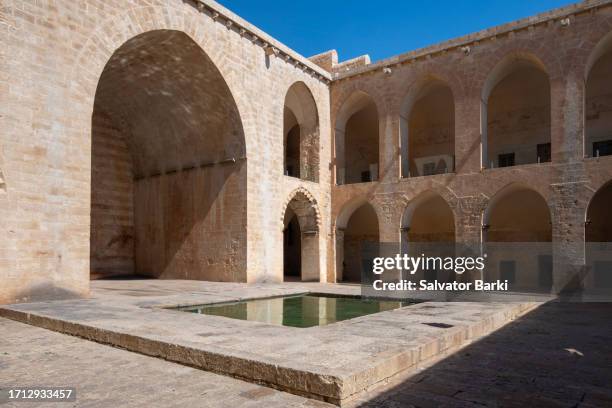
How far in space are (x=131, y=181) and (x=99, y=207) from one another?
1.46 metres

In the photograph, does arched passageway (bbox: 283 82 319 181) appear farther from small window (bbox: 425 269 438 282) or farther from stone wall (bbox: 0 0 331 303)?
small window (bbox: 425 269 438 282)

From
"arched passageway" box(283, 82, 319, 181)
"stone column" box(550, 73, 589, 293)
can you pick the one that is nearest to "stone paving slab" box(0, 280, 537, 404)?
"stone column" box(550, 73, 589, 293)

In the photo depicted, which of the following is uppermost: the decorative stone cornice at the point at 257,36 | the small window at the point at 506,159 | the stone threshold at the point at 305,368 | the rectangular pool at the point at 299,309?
the decorative stone cornice at the point at 257,36

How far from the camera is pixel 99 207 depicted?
16.2 m

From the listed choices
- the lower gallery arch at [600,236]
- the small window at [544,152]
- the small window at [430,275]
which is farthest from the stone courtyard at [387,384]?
the small window at [430,275]

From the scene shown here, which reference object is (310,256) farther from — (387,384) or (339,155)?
(387,384)

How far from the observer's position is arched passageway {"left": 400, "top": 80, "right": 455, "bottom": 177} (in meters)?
17.6

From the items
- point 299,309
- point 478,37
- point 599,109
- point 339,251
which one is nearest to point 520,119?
point 599,109

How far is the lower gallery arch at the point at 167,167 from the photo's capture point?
13102 mm

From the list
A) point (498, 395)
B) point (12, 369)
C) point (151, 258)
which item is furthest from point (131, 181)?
point (498, 395)

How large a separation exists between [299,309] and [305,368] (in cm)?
588

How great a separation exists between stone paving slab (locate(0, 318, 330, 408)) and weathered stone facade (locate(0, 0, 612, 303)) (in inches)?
161

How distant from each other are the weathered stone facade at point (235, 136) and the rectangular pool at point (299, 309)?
282 centimetres

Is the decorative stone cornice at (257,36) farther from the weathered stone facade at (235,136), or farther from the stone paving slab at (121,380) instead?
the stone paving slab at (121,380)
